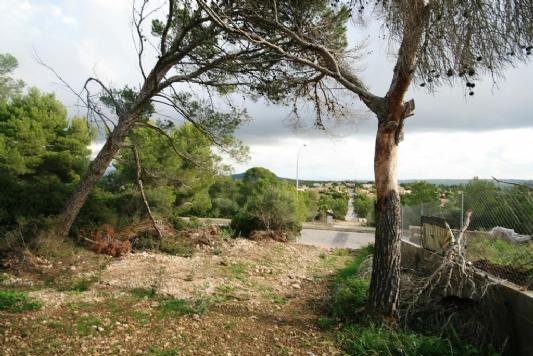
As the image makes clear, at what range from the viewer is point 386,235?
538 centimetres

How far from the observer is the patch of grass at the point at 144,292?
625cm

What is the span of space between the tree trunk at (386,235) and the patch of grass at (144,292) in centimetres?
327

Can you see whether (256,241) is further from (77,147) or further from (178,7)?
(77,147)

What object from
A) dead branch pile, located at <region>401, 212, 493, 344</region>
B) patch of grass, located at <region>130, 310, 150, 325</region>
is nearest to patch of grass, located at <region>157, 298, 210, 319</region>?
patch of grass, located at <region>130, 310, 150, 325</region>

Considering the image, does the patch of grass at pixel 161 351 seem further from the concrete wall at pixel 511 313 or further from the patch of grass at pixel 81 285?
the concrete wall at pixel 511 313

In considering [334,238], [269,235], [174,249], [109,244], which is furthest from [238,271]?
[334,238]

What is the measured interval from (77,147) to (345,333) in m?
17.5

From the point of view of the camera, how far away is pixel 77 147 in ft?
62.6

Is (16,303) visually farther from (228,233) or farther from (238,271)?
(228,233)

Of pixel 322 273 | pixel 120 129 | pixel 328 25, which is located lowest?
pixel 322 273

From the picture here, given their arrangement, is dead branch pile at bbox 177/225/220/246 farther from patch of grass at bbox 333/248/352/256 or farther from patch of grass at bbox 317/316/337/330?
patch of grass at bbox 317/316/337/330

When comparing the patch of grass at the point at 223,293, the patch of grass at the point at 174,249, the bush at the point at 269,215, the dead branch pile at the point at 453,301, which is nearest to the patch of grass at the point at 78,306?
the patch of grass at the point at 223,293

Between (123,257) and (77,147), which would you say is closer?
(123,257)

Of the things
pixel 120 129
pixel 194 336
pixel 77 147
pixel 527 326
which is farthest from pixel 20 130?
pixel 527 326
